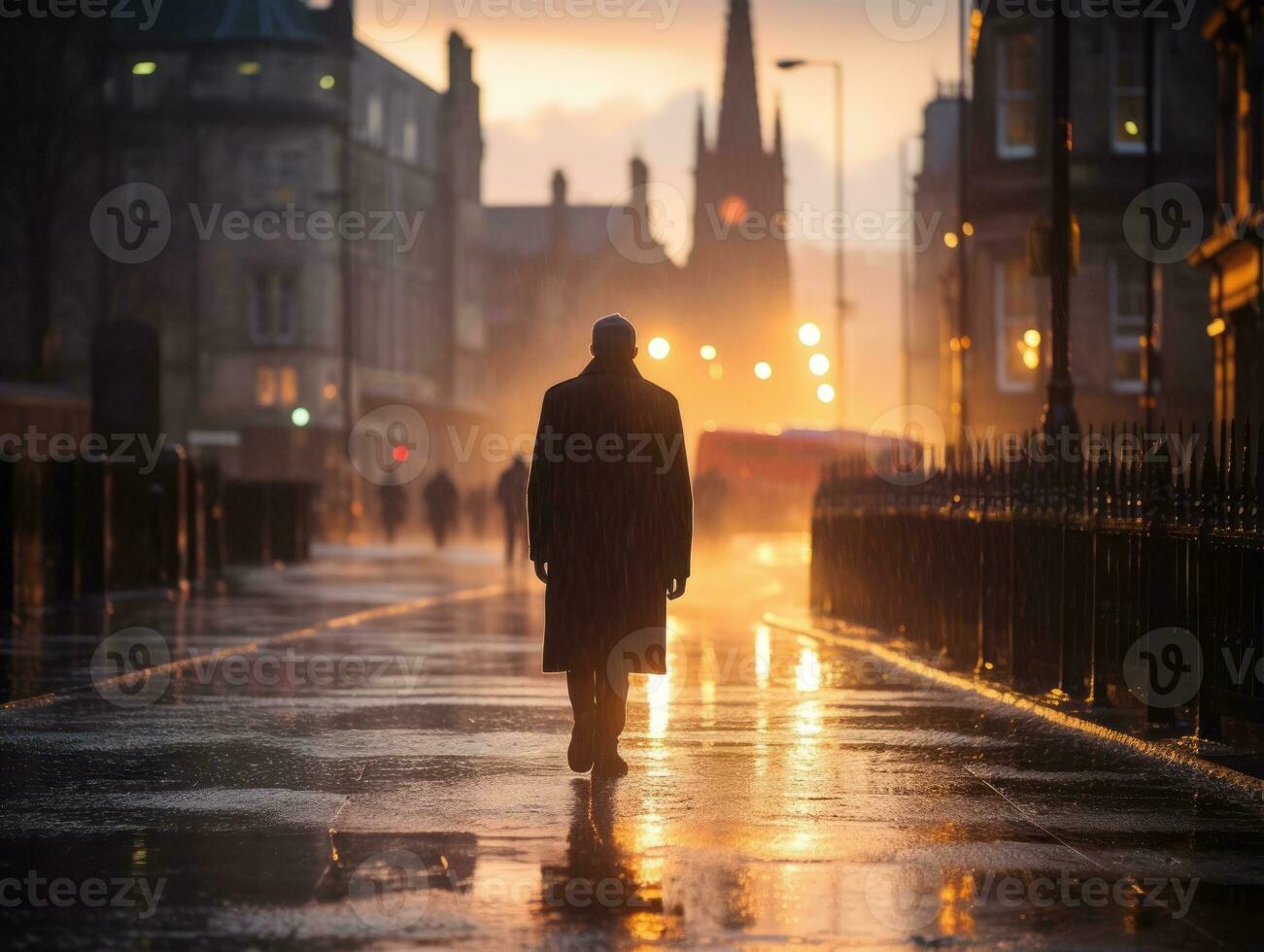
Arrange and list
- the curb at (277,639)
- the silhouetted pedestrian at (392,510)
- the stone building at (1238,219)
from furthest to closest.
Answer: the silhouetted pedestrian at (392,510)
the stone building at (1238,219)
the curb at (277,639)

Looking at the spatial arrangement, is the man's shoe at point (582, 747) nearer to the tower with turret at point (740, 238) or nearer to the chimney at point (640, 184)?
the chimney at point (640, 184)

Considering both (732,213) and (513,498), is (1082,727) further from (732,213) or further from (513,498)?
(732,213)

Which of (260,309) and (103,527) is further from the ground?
(260,309)

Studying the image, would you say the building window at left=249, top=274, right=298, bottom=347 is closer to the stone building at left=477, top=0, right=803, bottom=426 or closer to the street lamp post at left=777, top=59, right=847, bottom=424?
the street lamp post at left=777, top=59, right=847, bottom=424

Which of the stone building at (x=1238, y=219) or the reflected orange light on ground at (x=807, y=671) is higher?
the stone building at (x=1238, y=219)

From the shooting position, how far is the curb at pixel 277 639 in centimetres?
1287

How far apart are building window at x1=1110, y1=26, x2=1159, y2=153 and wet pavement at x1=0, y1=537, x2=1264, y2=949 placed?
90.0 feet

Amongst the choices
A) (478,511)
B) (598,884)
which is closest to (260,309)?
(478,511)

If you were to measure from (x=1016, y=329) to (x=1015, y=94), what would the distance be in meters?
4.48

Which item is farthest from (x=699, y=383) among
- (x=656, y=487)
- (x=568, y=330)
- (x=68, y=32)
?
(x=656, y=487)

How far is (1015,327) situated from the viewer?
41344mm

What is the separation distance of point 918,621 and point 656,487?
837 cm

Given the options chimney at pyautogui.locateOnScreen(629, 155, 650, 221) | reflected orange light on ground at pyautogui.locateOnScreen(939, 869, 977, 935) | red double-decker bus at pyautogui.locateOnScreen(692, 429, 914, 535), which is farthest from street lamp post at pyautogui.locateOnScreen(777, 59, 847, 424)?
chimney at pyautogui.locateOnScreen(629, 155, 650, 221)

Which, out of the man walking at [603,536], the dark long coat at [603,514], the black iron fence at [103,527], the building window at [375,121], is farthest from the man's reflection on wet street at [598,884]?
the building window at [375,121]
